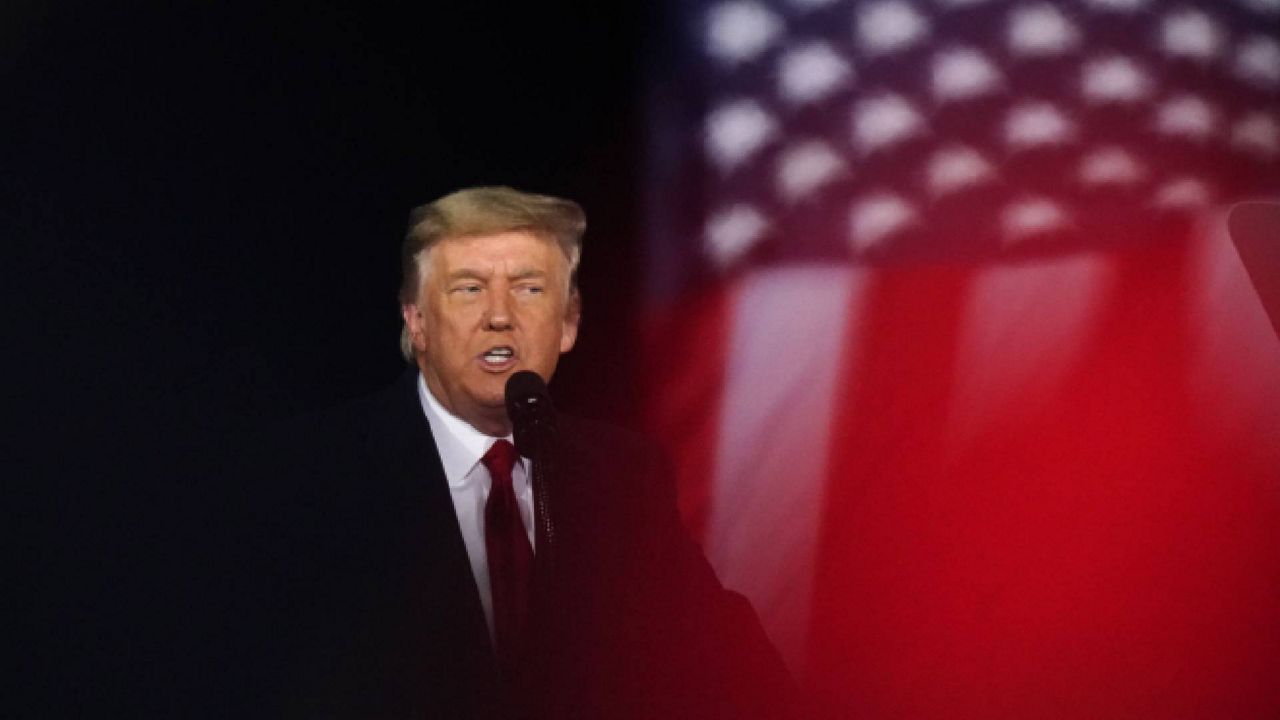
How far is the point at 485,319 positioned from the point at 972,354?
1.04 m

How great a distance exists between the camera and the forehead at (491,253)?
195cm

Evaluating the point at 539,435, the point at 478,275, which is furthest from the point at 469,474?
the point at 539,435

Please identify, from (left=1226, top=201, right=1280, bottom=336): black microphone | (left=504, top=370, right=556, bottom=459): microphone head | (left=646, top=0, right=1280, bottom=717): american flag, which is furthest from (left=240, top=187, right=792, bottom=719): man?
(left=1226, top=201, right=1280, bottom=336): black microphone

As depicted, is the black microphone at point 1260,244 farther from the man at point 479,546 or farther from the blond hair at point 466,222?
the blond hair at point 466,222

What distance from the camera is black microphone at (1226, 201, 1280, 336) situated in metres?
2.36

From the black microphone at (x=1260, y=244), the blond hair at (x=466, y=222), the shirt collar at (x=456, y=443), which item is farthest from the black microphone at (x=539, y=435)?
the black microphone at (x=1260, y=244)

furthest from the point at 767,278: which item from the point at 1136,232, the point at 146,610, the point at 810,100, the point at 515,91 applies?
the point at 146,610

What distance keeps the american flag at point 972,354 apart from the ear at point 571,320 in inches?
8.1

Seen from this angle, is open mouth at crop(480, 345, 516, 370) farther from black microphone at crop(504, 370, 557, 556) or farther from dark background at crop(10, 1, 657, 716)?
black microphone at crop(504, 370, 557, 556)

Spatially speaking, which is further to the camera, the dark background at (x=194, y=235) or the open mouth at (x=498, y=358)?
the open mouth at (x=498, y=358)

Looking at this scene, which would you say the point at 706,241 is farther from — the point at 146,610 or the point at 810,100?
the point at 146,610

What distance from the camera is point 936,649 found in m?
2.27

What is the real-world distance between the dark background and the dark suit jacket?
111 mm

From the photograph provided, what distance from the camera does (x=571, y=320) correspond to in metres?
2.06
